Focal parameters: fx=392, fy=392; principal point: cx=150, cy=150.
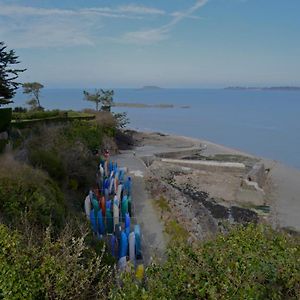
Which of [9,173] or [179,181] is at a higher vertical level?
[9,173]

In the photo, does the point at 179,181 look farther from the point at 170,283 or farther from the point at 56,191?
the point at 170,283

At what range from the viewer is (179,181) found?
847 inches

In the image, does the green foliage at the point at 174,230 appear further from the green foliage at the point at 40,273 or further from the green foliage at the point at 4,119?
the green foliage at the point at 4,119

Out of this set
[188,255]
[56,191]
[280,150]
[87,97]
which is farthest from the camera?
[87,97]

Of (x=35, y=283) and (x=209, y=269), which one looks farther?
(x=35, y=283)

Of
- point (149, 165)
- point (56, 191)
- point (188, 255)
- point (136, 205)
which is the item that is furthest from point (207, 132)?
point (188, 255)

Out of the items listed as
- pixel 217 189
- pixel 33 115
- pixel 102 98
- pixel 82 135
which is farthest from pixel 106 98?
pixel 217 189

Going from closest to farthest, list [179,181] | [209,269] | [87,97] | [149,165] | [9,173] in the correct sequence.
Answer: [209,269] < [9,173] < [179,181] < [149,165] < [87,97]

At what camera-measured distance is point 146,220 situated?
1253cm

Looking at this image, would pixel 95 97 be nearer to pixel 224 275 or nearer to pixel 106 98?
pixel 106 98

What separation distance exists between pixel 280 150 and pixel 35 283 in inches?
1391

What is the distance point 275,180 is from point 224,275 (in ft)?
75.3

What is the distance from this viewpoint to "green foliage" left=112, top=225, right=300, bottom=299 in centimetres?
358

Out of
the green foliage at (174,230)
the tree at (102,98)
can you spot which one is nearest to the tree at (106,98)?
the tree at (102,98)
